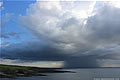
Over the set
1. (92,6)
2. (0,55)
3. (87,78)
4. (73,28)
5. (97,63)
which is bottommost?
(87,78)

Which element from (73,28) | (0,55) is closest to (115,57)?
(73,28)

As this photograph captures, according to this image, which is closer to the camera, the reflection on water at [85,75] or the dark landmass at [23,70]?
the reflection on water at [85,75]

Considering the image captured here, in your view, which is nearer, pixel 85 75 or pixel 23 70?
pixel 85 75

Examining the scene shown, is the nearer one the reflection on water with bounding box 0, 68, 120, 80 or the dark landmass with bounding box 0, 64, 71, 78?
the reflection on water with bounding box 0, 68, 120, 80

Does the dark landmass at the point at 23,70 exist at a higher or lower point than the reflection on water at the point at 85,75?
higher

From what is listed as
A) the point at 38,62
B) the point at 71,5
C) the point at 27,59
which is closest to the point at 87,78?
the point at 38,62

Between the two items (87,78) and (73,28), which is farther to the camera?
(87,78)

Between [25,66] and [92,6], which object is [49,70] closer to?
[25,66]

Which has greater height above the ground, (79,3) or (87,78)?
(79,3)

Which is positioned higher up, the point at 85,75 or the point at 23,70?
the point at 23,70

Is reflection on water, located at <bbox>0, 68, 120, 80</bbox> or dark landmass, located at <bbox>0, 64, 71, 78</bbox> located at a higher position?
dark landmass, located at <bbox>0, 64, 71, 78</bbox>
